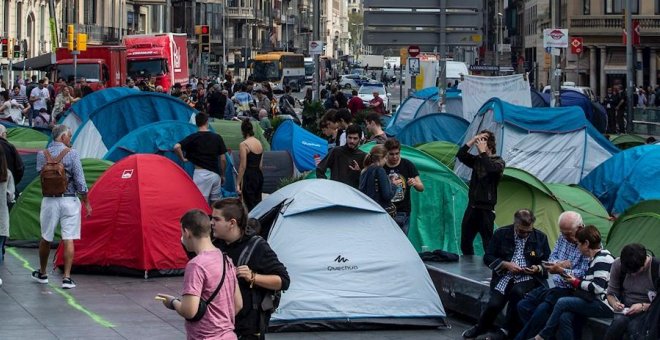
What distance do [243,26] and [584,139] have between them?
99.0 m

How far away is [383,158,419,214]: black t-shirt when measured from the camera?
1474cm

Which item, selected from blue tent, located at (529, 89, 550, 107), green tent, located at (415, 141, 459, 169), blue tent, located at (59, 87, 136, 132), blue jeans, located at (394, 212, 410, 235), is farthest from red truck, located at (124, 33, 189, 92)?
blue jeans, located at (394, 212, 410, 235)

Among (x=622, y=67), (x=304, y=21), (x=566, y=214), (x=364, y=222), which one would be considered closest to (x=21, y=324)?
(x=364, y=222)

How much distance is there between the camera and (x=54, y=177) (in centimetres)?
1438

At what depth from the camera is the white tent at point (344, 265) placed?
512 inches

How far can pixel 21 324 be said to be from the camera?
42.2 ft

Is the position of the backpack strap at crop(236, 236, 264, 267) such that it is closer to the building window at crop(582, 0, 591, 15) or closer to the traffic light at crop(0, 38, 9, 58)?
the traffic light at crop(0, 38, 9, 58)

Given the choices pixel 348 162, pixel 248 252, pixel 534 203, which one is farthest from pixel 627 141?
pixel 248 252

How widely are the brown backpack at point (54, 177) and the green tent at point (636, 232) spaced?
216 inches

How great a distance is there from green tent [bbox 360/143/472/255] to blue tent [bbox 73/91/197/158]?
7.96m

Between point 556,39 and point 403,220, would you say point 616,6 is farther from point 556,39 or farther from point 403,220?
point 403,220

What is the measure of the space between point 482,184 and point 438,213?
1715 mm

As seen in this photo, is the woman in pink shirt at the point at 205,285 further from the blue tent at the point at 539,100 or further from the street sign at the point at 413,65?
the street sign at the point at 413,65

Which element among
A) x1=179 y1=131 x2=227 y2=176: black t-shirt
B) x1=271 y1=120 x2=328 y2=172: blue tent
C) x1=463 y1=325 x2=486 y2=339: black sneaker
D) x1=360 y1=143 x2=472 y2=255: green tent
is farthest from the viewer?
x1=271 y1=120 x2=328 y2=172: blue tent
